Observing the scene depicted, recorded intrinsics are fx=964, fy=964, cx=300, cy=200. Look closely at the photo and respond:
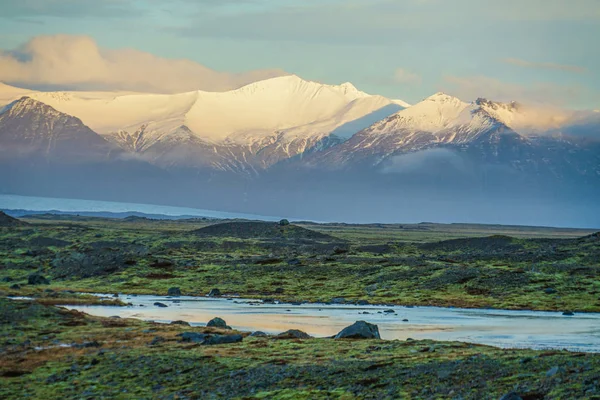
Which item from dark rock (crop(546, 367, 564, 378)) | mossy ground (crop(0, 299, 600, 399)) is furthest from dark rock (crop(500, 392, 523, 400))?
dark rock (crop(546, 367, 564, 378))

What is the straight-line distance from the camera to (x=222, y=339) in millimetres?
68500

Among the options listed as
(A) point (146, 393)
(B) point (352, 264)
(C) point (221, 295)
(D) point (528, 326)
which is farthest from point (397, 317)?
(B) point (352, 264)

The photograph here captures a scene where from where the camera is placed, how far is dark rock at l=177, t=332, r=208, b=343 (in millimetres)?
69000

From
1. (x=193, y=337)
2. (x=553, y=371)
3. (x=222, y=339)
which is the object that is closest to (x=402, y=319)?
(x=222, y=339)

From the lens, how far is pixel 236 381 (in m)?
53.3

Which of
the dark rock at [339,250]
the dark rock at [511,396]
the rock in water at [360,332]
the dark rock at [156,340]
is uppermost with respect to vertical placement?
the dark rock at [339,250]

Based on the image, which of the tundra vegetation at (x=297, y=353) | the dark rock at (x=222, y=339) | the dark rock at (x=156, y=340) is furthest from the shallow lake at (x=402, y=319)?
the dark rock at (x=156, y=340)

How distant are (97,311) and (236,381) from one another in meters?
50.4

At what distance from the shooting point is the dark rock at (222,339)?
224 ft

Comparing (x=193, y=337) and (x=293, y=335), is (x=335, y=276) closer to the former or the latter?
(x=293, y=335)

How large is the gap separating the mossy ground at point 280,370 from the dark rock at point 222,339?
133 centimetres

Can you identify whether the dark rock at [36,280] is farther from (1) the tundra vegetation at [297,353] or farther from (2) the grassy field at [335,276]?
(2) the grassy field at [335,276]

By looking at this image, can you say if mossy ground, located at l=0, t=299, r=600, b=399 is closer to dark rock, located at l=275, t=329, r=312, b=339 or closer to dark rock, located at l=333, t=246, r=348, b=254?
dark rock, located at l=275, t=329, r=312, b=339

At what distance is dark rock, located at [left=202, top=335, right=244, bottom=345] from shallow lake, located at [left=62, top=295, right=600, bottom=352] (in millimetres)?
11670
